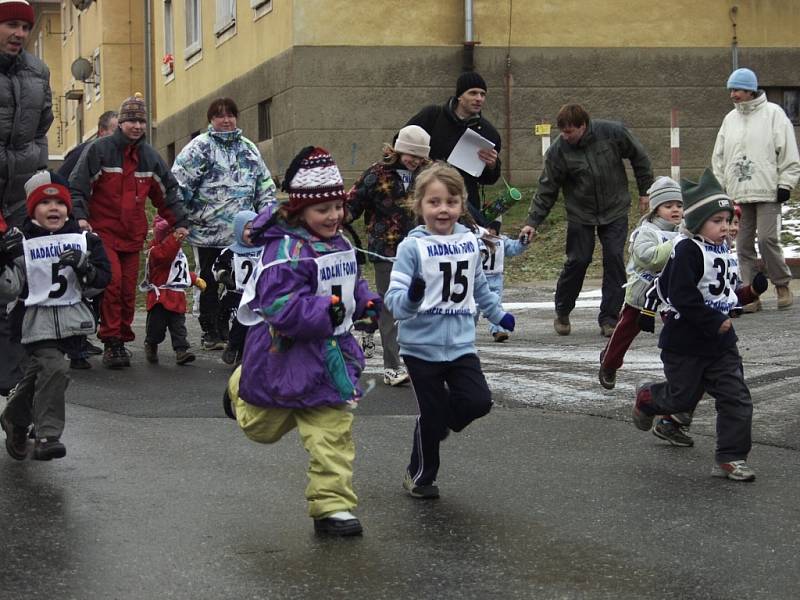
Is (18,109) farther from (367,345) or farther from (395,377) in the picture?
(367,345)

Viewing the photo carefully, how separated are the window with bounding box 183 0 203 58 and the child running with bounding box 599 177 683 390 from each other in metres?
21.0

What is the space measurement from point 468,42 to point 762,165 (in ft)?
32.7

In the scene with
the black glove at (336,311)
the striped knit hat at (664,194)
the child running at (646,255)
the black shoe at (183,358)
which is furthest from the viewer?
the black shoe at (183,358)

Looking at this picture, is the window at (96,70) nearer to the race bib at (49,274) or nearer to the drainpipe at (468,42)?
the drainpipe at (468,42)

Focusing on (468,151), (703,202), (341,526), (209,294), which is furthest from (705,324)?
(209,294)

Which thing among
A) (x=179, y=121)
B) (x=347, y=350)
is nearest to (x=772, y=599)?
(x=347, y=350)

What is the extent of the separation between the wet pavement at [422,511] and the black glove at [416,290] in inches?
33.3

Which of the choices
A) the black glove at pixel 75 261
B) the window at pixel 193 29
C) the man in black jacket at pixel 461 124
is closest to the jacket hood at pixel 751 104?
the man in black jacket at pixel 461 124

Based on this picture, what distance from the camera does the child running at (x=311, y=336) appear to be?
5.60m

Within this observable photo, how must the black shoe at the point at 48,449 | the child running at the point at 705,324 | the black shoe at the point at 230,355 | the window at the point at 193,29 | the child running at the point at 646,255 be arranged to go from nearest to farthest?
the child running at the point at 705,324, the black shoe at the point at 48,449, the child running at the point at 646,255, the black shoe at the point at 230,355, the window at the point at 193,29

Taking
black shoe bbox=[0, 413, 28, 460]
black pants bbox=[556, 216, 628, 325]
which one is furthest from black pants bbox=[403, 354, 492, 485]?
black pants bbox=[556, 216, 628, 325]

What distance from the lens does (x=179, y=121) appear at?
102 ft

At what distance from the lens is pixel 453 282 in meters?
6.38

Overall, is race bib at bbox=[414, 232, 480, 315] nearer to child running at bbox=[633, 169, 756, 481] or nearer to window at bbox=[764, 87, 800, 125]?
child running at bbox=[633, 169, 756, 481]
